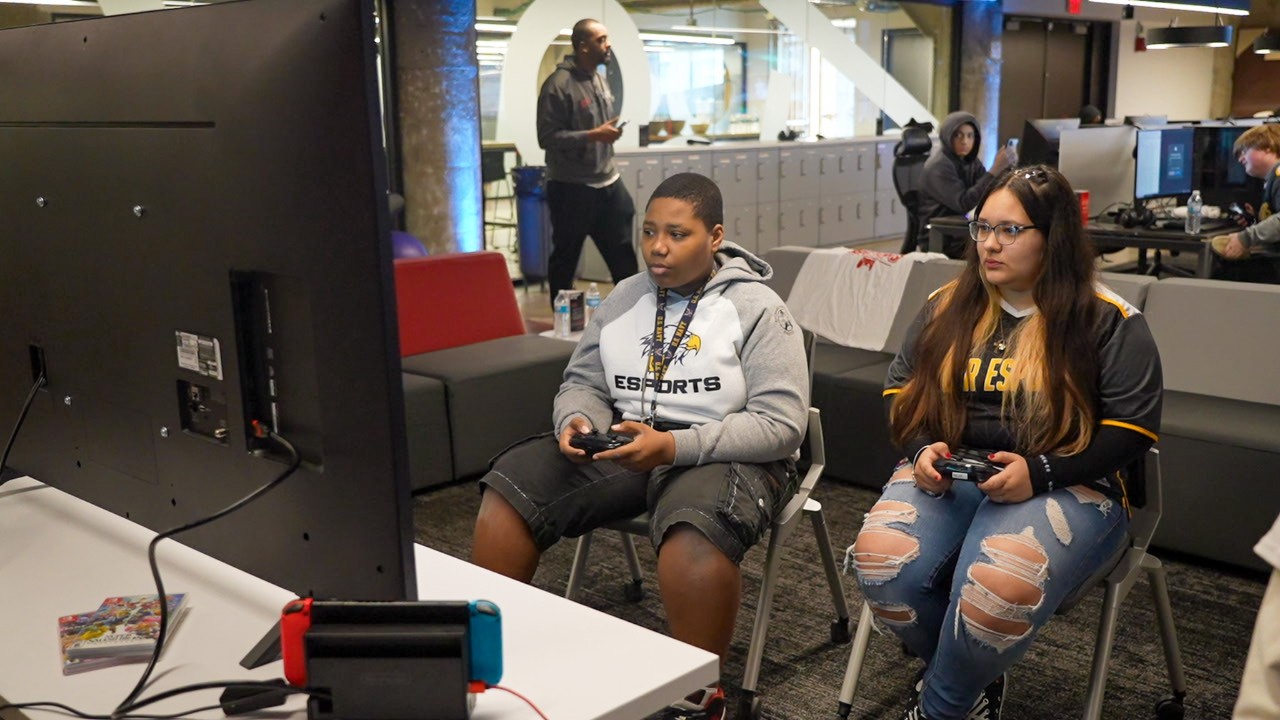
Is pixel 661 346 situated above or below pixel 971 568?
above

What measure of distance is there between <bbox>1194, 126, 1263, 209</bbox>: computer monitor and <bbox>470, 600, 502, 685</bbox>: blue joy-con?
20.0 ft

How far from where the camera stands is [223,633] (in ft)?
4.04

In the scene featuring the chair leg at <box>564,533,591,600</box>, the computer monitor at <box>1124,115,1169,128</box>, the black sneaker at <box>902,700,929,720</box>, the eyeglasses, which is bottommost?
the black sneaker at <box>902,700,929,720</box>

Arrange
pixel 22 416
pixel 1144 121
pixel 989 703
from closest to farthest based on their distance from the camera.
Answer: pixel 22 416
pixel 989 703
pixel 1144 121

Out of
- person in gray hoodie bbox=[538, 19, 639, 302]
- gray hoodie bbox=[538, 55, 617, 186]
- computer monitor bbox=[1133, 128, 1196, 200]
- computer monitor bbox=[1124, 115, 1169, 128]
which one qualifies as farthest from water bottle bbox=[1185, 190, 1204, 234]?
gray hoodie bbox=[538, 55, 617, 186]

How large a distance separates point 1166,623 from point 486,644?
1803 millimetres

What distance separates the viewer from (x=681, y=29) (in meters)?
8.94

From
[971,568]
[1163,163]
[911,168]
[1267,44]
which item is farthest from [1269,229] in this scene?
[1267,44]

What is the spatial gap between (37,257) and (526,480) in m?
1.14

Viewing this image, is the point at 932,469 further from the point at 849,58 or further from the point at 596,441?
the point at 849,58

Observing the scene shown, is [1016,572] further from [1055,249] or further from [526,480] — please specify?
[526,480]

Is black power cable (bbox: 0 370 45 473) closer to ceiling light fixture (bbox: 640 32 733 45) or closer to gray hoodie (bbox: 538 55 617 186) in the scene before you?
gray hoodie (bbox: 538 55 617 186)

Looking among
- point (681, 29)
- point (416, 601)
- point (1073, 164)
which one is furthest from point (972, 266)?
point (681, 29)

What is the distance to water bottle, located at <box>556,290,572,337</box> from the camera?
14.9ft
